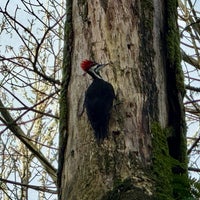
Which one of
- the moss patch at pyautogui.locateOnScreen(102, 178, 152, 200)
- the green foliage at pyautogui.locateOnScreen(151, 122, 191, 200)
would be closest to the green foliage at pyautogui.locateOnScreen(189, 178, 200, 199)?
the green foliage at pyautogui.locateOnScreen(151, 122, 191, 200)

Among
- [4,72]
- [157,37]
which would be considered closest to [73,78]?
[157,37]

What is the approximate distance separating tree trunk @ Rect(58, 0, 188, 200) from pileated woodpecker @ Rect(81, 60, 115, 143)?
4cm

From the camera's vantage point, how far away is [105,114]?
2264 mm

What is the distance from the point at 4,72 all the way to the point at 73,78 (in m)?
1.59

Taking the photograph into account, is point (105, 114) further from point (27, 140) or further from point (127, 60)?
point (27, 140)

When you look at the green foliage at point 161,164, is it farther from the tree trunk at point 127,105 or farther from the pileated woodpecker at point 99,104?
the pileated woodpecker at point 99,104

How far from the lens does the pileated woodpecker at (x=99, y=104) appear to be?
223 cm

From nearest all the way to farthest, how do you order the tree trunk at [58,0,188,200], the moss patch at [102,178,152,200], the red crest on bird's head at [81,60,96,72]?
1. the moss patch at [102,178,152,200]
2. the tree trunk at [58,0,188,200]
3. the red crest on bird's head at [81,60,96,72]

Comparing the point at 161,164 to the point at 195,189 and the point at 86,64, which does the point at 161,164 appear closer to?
the point at 195,189

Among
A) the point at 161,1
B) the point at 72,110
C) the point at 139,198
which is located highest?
the point at 161,1

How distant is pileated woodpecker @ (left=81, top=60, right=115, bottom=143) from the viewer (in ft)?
7.30

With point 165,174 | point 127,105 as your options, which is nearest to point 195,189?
point 165,174

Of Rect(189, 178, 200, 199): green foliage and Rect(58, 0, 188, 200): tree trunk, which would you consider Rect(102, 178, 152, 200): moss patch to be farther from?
Rect(189, 178, 200, 199): green foliage

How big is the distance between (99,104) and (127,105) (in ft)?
0.43
